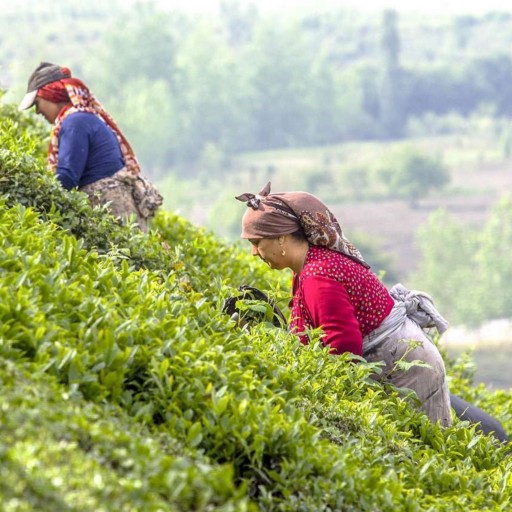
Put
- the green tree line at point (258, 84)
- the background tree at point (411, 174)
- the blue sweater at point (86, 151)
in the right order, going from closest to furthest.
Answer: the blue sweater at point (86, 151) < the background tree at point (411, 174) < the green tree line at point (258, 84)

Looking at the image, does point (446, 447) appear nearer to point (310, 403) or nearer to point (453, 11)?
point (310, 403)

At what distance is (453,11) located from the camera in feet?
615

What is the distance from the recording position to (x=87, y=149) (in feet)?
25.0

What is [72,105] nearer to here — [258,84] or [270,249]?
[270,249]

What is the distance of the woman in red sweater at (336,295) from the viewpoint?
5.61m

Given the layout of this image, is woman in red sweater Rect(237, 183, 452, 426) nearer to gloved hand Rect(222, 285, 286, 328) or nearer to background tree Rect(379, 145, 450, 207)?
gloved hand Rect(222, 285, 286, 328)

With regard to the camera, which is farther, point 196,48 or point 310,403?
point 196,48

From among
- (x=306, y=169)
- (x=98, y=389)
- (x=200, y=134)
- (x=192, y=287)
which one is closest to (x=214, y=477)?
(x=98, y=389)

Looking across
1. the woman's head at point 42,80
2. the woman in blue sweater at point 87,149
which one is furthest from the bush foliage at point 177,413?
the woman's head at point 42,80

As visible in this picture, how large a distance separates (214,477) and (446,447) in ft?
7.90

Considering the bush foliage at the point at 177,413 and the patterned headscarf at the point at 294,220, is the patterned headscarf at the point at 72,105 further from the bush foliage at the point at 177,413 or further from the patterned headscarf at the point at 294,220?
the patterned headscarf at the point at 294,220

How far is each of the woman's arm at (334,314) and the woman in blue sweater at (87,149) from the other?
2.32 metres

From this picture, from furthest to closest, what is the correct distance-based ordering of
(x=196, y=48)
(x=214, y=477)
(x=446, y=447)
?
(x=196, y=48) → (x=446, y=447) → (x=214, y=477)

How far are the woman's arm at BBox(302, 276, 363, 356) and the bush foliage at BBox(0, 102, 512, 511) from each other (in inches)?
4.2
